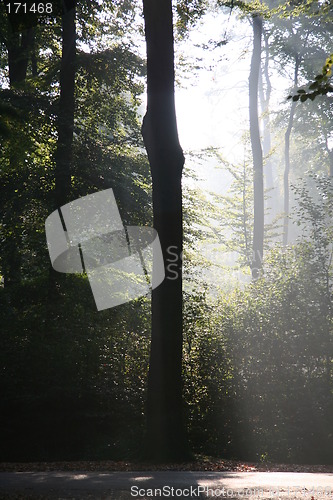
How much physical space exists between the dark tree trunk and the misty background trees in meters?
0.04

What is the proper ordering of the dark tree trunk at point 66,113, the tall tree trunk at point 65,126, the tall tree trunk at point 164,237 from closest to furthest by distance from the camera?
the tall tree trunk at point 164,237 < the tall tree trunk at point 65,126 < the dark tree trunk at point 66,113

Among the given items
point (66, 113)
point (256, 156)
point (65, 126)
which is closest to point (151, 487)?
point (65, 126)

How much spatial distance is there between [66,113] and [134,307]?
17.5ft

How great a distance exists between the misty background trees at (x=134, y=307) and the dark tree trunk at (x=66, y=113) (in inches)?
1.5

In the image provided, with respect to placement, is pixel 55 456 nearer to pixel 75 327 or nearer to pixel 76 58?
pixel 75 327

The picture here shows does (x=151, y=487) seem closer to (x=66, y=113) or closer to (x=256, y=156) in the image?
(x=66, y=113)

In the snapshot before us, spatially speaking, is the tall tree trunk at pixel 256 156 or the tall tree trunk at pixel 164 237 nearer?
the tall tree trunk at pixel 164 237

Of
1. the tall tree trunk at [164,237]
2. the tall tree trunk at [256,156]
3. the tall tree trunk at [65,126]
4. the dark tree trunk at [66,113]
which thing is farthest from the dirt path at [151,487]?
the tall tree trunk at [256,156]

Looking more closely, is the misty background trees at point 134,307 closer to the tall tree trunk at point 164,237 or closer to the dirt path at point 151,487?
the tall tree trunk at point 164,237

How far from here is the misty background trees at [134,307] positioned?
10039 millimetres

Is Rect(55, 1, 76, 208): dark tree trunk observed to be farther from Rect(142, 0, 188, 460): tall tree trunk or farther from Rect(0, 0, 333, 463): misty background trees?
Rect(142, 0, 188, 460): tall tree trunk

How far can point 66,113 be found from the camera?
1541cm

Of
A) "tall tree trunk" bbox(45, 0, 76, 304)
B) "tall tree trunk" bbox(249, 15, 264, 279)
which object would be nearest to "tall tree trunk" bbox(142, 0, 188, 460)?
"tall tree trunk" bbox(45, 0, 76, 304)

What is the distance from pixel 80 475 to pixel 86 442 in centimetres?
458
